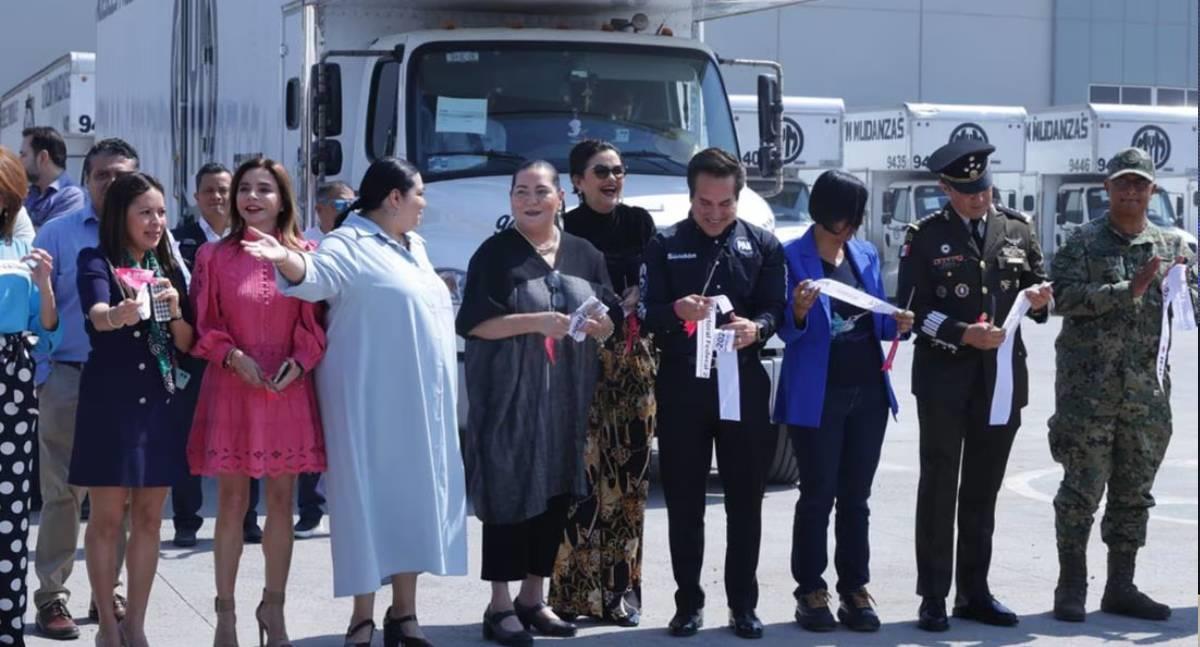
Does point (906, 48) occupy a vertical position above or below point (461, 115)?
above

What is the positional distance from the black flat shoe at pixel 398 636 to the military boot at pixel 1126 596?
2.90 metres

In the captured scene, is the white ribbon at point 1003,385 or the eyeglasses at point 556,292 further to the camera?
the white ribbon at point 1003,385

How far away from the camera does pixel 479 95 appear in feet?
35.6

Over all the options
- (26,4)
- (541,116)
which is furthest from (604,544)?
(26,4)

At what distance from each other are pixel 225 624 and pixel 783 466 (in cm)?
522

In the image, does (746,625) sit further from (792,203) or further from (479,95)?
(792,203)

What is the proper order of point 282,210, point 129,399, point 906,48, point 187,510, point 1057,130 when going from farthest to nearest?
point 906,48 → point 1057,130 → point 187,510 → point 282,210 → point 129,399

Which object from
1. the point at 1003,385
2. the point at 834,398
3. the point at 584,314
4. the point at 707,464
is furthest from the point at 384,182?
the point at 1003,385

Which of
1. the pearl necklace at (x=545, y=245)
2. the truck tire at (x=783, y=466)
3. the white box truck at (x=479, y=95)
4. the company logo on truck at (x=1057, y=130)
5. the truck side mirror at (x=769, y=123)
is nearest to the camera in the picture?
the pearl necklace at (x=545, y=245)

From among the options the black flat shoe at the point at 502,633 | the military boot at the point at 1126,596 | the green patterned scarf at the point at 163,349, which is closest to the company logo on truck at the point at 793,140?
the military boot at the point at 1126,596

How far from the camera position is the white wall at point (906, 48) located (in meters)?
42.2

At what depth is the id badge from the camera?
6.63 m

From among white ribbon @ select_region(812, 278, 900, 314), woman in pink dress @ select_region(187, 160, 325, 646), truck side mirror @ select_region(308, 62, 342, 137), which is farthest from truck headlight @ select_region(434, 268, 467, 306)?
woman in pink dress @ select_region(187, 160, 325, 646)

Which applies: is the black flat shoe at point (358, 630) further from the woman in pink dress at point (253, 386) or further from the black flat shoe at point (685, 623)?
the black flat shoe at point (685, 623)
